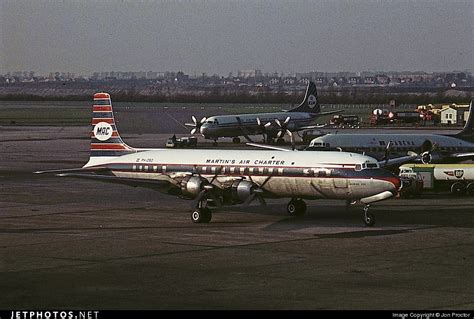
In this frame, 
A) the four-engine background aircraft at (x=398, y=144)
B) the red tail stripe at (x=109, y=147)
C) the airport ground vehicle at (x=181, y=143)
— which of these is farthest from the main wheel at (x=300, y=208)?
the airport ground vehicle at (x=181, y=143)

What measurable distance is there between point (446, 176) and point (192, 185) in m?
19.8

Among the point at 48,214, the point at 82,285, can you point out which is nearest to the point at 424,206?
the point at 48,214

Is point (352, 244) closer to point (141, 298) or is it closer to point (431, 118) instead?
point (141, 298)

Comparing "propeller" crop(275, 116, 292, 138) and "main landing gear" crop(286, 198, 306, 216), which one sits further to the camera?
"propeller" crop(275, 116, 292, 138)

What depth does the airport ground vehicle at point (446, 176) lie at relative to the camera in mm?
57938

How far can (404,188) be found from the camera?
56812mm

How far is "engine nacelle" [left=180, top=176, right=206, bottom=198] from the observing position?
44888 millimetres

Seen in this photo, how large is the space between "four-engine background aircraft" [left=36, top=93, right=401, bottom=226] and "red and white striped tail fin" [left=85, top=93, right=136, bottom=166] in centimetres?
106

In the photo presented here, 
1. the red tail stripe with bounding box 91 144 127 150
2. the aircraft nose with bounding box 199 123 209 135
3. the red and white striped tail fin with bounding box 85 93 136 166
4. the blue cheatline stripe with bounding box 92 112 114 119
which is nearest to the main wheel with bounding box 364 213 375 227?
the red and white striped tail fin with bounding box 85 93 136 166

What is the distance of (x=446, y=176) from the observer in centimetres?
5834

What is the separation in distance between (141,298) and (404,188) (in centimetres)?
3151

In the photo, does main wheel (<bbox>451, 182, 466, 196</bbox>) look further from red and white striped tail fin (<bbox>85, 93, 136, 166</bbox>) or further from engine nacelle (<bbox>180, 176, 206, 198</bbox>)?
red and white striped tail fin (<bbox>85, 93, 136, 166</bbox>)

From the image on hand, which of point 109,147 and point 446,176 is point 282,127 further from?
point 109,147

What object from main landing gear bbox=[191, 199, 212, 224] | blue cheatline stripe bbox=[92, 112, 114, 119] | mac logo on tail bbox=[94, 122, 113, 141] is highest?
blue cheatline stripe bbox=[92, 112, 114, 119]
